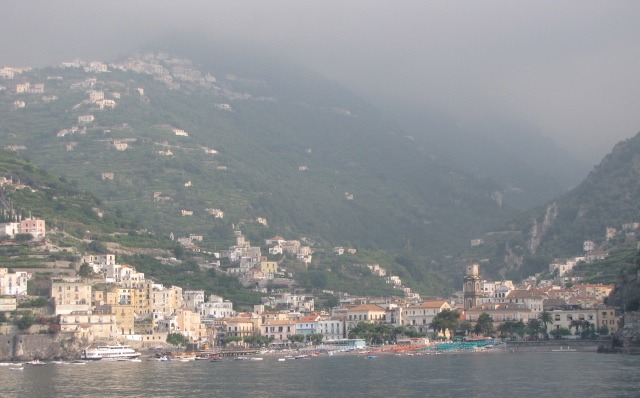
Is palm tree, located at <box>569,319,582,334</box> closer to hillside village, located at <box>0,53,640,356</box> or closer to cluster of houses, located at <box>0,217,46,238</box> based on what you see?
hillside village, located at <box>0,53,640,356</box>

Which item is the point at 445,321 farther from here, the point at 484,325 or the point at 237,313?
the point at 237,313

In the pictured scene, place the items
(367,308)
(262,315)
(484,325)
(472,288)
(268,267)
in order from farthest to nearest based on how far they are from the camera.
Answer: (268,267) < (472,288) < (367,308) < (262,315) < (484,325)

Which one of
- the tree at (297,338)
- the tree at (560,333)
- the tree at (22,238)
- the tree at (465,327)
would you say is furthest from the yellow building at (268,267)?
the tree at (560,333)

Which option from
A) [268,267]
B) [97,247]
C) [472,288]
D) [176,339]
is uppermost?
[97,247]

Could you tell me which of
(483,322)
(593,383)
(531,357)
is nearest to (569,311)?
(483,322)

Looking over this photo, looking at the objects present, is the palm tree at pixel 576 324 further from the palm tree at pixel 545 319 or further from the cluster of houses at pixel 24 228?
the cluster of houses at pixel 24 228

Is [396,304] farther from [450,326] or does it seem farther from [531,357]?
[531,357]

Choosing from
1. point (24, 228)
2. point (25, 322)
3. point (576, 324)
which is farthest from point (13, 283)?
point (576, 324)
